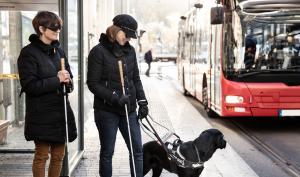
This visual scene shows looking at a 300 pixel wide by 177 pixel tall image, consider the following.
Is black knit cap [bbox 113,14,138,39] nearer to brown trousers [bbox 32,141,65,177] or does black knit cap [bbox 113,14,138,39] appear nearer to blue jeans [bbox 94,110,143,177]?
blue jeans [bbox 94,110,143,177]

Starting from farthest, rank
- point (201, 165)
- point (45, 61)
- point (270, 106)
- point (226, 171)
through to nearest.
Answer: point (270, 106), point (226, 171), point (201, 165), point (45, 61)

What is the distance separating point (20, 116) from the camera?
838 cm

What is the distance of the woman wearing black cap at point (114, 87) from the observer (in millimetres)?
5309

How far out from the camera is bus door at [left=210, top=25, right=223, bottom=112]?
38.2ft

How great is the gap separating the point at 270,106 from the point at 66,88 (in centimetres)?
682

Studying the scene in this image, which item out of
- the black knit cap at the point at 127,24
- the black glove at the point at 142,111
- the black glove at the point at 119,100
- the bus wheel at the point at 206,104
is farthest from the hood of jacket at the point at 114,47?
the bus wheel at the point at 206,104

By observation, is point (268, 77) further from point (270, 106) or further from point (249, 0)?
point (249, 0)

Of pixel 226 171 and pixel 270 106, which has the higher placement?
pixel 270 106

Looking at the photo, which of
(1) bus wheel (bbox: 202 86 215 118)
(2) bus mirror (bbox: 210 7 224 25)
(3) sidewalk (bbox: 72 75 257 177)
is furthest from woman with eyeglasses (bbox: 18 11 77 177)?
(1) bus wheel (bbox: 202 86 215 118)

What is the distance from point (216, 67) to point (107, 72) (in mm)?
6908

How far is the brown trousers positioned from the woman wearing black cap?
0.57m

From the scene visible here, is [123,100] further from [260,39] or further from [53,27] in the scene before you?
[260,39]

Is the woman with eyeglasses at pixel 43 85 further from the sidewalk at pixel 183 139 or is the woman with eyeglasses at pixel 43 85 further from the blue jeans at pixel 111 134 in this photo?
the sidewalk at pixel 183 139

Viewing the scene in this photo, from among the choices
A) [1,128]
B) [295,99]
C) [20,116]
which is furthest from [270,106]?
[1,128]
